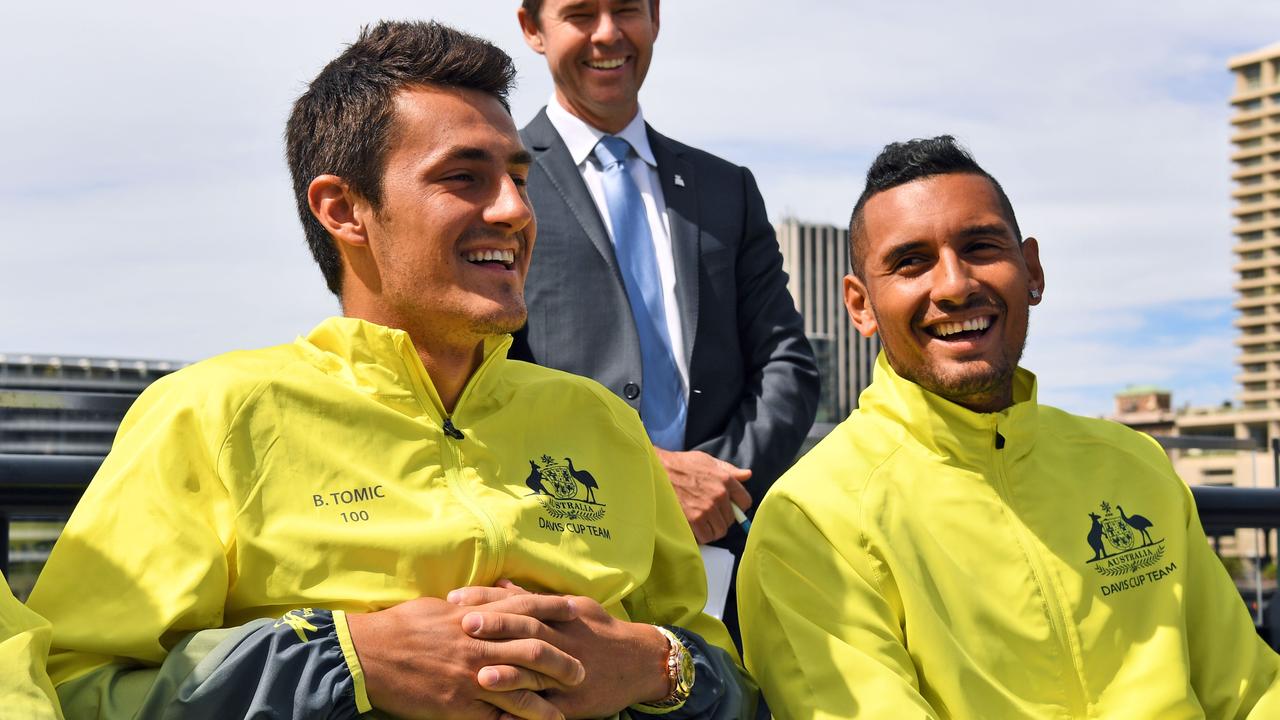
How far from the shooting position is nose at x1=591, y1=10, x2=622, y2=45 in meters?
3.89

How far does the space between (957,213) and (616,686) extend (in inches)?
50.6

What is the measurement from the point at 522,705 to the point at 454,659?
137 millimetres

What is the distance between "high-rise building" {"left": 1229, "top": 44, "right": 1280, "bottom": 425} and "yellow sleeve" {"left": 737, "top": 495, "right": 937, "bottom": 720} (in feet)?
482

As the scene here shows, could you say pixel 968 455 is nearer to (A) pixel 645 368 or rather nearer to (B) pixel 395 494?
(A) pixel 645 368

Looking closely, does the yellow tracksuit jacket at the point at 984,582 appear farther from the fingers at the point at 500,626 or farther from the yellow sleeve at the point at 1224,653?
the fingers at the point at 500,626

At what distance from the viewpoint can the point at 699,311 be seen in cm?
376

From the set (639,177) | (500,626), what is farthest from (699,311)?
(500,626)

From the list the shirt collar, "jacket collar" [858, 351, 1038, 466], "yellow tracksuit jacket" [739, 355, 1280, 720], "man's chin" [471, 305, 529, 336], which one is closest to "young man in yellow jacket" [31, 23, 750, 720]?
"man's chin" [471, 305, 529, 336]

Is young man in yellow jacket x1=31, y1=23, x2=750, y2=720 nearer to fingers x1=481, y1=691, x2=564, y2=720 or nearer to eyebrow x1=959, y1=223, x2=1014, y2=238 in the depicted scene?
fingers x1=481, y1=691, x2=564, y2=720

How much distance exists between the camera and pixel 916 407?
3064 millimetres

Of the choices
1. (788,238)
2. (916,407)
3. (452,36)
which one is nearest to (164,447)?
(452,36)

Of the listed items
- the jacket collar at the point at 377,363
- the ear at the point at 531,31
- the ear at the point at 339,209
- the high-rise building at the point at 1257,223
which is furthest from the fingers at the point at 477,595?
the high-rise building at the point at 1257,223

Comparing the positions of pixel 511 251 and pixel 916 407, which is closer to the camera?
pixel 511 251

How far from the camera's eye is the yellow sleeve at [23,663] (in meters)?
2.08
